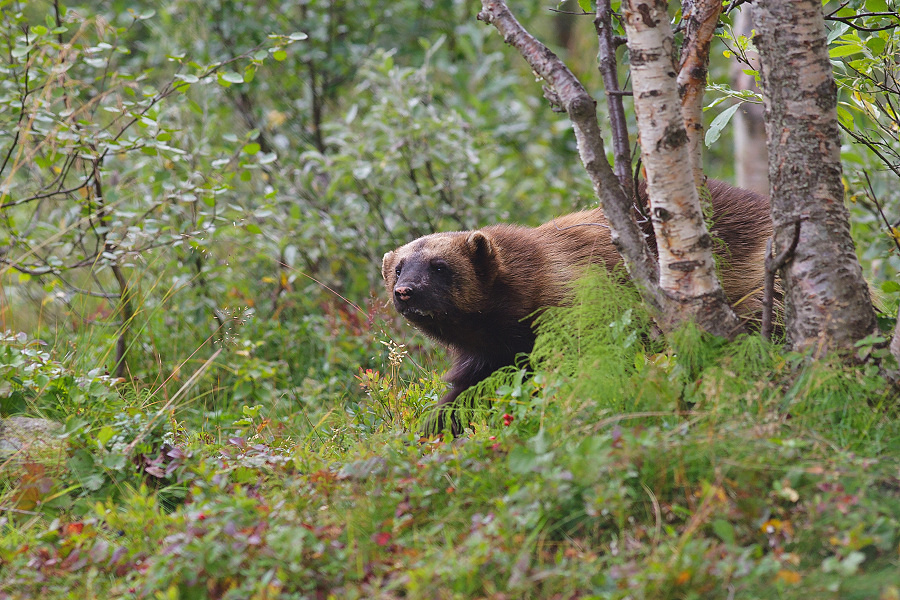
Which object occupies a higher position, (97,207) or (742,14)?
(742,14)

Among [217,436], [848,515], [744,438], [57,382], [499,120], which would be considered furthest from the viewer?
[499,120]

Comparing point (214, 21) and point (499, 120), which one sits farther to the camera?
point (499, 120)

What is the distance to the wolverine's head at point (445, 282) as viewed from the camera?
14.7ft

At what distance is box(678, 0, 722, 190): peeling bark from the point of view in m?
3.44

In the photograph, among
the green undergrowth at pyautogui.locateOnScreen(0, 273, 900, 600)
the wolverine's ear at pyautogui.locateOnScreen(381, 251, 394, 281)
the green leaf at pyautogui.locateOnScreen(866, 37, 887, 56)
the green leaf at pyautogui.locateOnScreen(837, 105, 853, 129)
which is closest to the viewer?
the green undergrowth at pyautogui.locateOnScreen(0, 273, 900, 600)

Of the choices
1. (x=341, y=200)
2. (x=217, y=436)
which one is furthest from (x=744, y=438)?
(x=341, y=200)

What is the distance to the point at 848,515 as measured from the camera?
2377mm

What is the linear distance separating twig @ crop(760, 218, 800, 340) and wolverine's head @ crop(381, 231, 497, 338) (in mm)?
1659

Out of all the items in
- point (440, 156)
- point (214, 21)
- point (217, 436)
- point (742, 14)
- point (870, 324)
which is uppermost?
point (214, 21)

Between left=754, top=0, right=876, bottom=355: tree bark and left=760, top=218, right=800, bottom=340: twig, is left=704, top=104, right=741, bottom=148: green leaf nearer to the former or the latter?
Answer: left=754, top=0, right=876, bottom=355: tree bark

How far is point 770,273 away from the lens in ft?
10.4

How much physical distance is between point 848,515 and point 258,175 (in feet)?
21.5

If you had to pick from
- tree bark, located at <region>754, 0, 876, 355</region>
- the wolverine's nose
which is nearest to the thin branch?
tree bark, located at <region>754, 0, 876, 355</region>

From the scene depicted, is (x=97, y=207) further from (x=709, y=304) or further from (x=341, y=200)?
(x=709, y=304)
